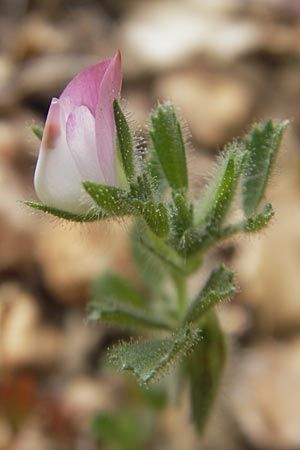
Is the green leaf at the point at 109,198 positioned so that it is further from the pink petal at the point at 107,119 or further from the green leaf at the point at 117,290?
the green leaf at the point at 117,290

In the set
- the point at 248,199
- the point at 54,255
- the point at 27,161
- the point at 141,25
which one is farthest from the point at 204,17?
the point at 248,199

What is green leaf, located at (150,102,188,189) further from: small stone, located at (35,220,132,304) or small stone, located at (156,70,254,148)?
small stone, located at (156,70,254,148)

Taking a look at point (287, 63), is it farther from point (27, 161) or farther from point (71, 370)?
point (71, 370)

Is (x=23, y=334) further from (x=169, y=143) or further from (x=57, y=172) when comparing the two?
(x=57, y=172)

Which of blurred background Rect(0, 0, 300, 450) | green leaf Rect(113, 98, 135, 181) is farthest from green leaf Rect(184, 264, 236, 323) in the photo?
blurred background Rect(0, 0, 300, 450)

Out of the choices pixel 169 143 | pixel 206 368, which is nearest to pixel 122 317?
pixel 206 368

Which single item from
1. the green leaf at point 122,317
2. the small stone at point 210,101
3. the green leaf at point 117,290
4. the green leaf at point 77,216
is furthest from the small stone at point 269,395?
the green leaf at point 77,216
